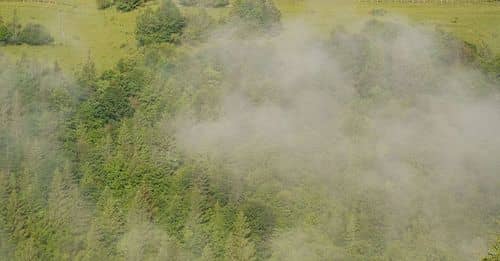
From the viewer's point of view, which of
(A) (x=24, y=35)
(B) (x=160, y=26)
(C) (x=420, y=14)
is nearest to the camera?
(A) (x=24, y=35)

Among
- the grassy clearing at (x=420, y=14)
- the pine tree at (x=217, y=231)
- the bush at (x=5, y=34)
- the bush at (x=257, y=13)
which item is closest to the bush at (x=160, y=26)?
the bush at (x=257, y=13)

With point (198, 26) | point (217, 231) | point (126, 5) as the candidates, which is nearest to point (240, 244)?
point (217, 231)

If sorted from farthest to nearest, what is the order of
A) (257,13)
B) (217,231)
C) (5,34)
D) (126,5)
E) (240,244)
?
1. (126,5)
2. (257,13)
3. (5,34)
4. (217,231)
5. (240,244)

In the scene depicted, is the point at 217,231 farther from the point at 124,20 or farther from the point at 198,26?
the point at 124,20

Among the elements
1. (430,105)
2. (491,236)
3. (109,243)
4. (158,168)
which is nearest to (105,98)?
(158,168)

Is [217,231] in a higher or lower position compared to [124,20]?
lower
